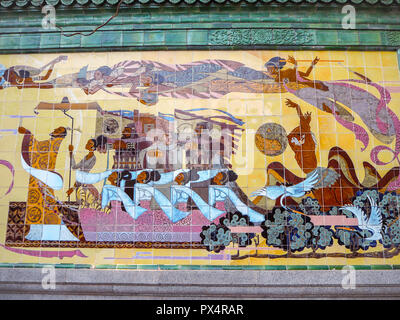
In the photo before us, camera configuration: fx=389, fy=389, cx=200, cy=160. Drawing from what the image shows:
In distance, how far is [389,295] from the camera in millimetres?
4633

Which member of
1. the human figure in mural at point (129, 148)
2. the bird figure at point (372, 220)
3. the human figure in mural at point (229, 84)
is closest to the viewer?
the bird figure at point (372, 220)

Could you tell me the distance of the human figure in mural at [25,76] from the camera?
5352 mm

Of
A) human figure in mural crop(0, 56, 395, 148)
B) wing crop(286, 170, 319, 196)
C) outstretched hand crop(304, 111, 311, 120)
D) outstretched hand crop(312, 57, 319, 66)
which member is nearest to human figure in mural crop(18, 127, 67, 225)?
human figure in mural crop(0, 56, 395, 148)

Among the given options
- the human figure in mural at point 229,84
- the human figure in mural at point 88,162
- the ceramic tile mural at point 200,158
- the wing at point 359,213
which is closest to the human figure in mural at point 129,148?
the ceramic tile mural at point 200,158

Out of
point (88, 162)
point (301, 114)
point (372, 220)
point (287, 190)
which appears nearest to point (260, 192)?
point (287, 190)

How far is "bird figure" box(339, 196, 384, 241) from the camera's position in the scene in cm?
480

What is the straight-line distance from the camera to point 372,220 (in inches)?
190

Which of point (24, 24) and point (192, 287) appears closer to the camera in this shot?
point (192, 287)

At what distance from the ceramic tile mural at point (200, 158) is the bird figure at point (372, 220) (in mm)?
18

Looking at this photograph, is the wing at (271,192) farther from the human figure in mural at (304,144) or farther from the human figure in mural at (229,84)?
the human figure in mural at (229,84)
